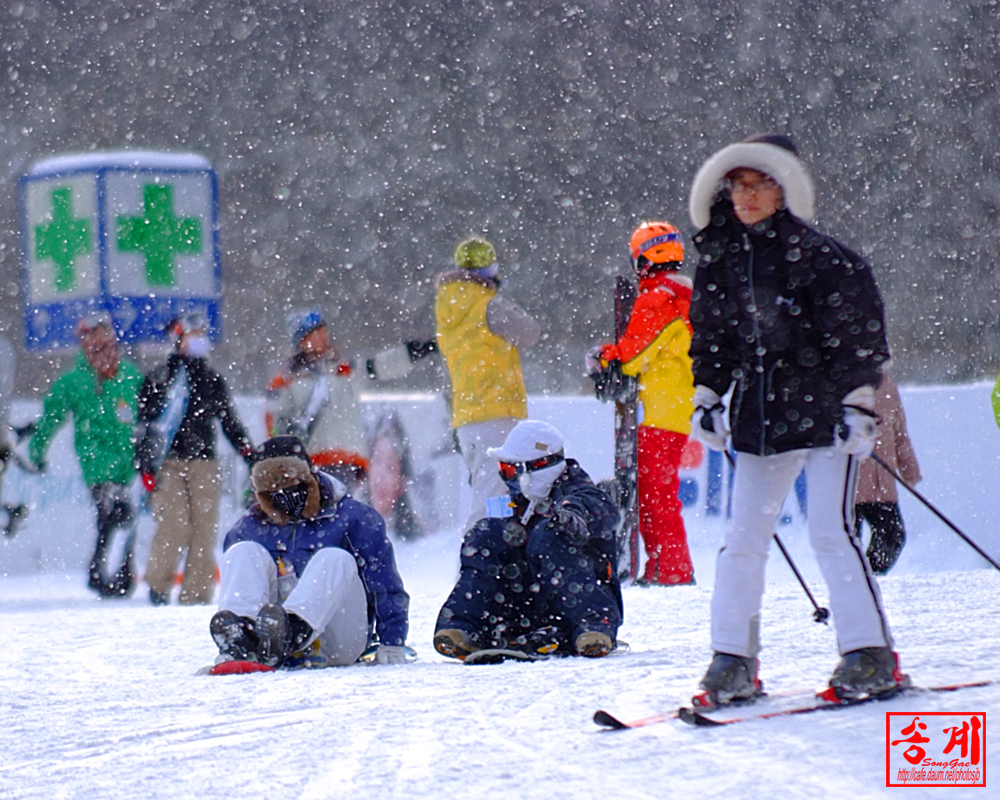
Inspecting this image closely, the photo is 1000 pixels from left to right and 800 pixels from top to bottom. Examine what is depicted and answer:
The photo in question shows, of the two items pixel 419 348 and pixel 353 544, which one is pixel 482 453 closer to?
pixel 419 348

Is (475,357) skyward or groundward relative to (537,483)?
skyward

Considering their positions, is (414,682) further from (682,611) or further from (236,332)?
(236,332)

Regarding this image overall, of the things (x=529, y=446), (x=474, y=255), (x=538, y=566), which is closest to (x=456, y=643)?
(x=538, y=566)

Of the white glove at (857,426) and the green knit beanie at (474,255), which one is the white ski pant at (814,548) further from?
the green knit beanie at (474,255)

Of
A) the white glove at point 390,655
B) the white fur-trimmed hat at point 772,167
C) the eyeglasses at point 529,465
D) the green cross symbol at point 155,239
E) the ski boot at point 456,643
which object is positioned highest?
the green cross symbol at point 155,239

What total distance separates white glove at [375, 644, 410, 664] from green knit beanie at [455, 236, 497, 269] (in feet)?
6.72

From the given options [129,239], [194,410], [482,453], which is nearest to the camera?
[482,453]

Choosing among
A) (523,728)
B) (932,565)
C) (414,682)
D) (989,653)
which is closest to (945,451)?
(932,565)

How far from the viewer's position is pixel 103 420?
6.35 metres

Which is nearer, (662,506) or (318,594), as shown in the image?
(318,594)

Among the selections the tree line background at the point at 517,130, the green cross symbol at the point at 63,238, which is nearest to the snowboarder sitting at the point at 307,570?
the green cross symbol at the point at 63,238

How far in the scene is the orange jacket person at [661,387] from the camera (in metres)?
5.32

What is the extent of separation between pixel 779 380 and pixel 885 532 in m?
3.24

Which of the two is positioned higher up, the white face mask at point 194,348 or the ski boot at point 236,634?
the white face mask at point 194,348
